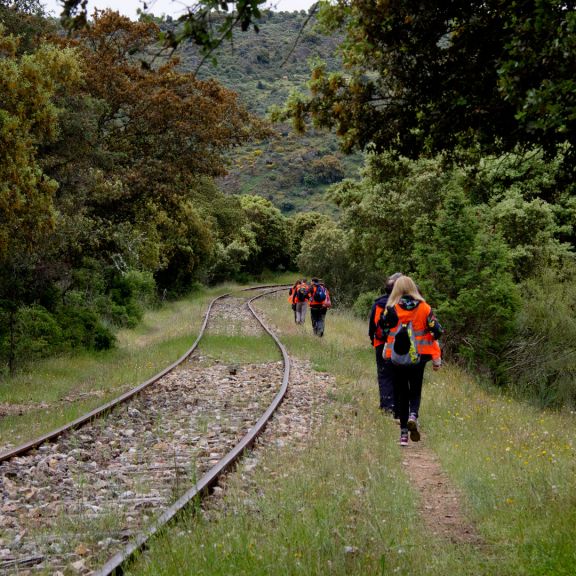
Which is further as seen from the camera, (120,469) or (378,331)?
(378,331)

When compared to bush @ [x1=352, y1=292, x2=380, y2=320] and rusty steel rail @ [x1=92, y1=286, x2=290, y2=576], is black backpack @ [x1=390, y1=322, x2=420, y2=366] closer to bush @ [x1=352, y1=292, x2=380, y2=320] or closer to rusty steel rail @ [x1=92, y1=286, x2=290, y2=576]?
rusty steel rail @ [x1=92, y1=286, x2=290, y2=576]

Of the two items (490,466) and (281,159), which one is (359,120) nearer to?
(490,466)

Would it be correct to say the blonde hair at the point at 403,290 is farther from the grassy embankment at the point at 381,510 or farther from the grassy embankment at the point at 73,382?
the grassy embankment at the point at 73,382

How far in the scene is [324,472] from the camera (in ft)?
22.7

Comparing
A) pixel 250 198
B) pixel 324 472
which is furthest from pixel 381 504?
pixel 250 198

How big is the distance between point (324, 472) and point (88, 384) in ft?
30.4

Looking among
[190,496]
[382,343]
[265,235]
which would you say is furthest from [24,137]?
[265,235]

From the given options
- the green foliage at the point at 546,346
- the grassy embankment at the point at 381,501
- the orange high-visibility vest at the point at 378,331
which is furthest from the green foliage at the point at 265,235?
the grassy embankment at the point at 381,501

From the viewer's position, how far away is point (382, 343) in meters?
10.3

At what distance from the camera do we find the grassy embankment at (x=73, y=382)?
10688mm

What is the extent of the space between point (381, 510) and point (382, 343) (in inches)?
183

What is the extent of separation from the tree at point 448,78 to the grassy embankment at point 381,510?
3080 millimetres

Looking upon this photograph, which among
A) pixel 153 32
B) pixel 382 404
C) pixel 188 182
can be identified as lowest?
pixel 382 404

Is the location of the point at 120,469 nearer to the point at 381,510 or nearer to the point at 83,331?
the point at 381,510
